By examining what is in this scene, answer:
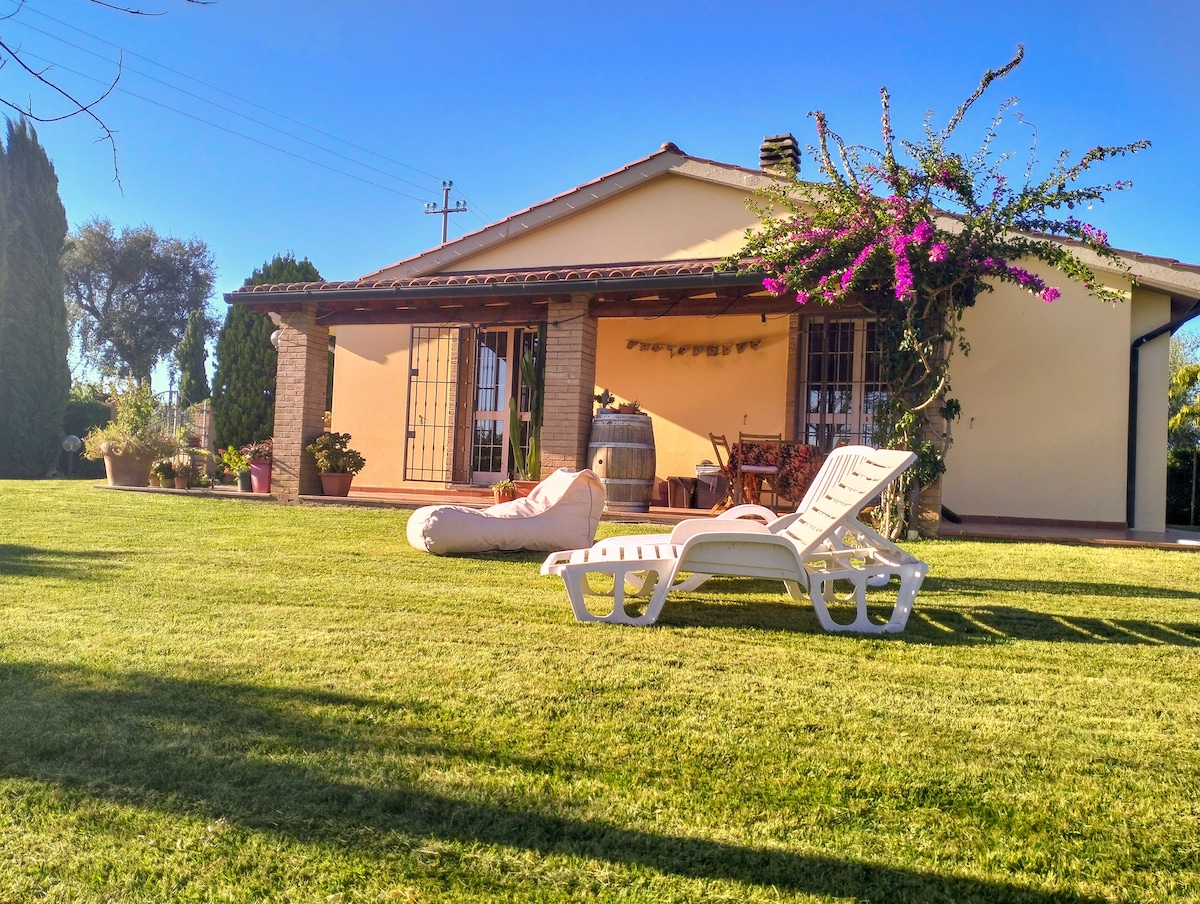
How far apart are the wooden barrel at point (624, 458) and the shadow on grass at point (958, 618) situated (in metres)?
3.75

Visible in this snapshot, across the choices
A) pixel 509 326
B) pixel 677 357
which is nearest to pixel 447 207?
pixel 509 326

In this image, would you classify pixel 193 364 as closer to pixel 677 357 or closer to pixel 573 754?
pixel 677 357

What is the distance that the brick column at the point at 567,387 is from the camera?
31.9ft

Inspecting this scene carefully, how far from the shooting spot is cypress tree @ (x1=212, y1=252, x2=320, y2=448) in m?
18.9

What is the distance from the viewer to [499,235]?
522 inches

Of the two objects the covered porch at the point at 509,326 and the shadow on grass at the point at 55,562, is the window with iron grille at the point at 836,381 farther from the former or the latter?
the shadow on grass at the point at 55,562

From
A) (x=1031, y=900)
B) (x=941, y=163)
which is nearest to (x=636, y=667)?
(x=1031, y=900)

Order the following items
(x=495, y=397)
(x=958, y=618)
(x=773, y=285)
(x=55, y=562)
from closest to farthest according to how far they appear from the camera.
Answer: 1. (x=958, y=618)
2. (x=55, y=562)
3. (x=773, y=285)
4. (x=495, y=397)

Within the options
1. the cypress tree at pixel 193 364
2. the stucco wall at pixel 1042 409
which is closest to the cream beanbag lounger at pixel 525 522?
the stucco wall at pixel 1042 409

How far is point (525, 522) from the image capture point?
6.93 meters

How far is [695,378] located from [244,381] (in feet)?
37.4

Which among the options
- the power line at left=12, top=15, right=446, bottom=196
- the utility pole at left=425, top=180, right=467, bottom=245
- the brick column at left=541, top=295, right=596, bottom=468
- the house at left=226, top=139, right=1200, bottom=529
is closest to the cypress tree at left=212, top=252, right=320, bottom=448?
the power line at left=12, top=15, right=446, bottom=196

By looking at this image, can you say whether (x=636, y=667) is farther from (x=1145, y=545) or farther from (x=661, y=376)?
(x=661, y=376)

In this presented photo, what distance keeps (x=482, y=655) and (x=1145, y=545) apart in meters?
7.51
